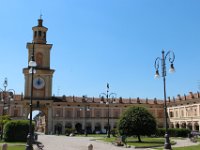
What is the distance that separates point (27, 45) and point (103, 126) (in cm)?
2765

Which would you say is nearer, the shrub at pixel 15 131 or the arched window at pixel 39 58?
the shrub at pixel 15 131

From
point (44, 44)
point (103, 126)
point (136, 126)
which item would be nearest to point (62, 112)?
point (103, 126)

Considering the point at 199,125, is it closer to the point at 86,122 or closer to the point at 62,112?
the point at 86,122

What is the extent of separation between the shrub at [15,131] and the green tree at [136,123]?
1134 centimetres

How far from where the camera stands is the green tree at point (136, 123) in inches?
1390

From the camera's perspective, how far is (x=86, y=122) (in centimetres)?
7538

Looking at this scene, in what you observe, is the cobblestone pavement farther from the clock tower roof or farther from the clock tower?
the clock tower roof

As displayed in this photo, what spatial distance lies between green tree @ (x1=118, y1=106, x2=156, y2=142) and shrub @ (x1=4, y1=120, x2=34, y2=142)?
37.2 ft

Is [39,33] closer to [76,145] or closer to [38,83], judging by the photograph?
[38,83]

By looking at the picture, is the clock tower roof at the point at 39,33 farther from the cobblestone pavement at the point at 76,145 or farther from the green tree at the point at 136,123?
the green tree at the point at 136,123

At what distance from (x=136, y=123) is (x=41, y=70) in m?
36.4

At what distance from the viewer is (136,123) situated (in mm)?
35375

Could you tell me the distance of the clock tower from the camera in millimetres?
66312

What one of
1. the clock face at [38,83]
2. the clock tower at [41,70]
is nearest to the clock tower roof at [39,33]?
the clock tower at [41,70]
